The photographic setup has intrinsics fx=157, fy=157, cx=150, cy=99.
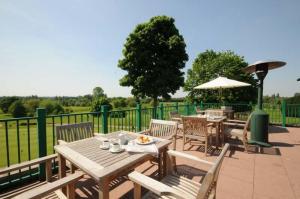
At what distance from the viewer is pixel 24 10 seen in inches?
196

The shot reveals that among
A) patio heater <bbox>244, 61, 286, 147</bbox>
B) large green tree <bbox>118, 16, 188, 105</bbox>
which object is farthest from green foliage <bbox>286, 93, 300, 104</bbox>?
patio heater <bbox>244, 61, 286, 147</bbox>

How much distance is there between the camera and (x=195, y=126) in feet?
14.8

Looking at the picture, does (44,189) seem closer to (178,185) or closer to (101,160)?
(101,160)

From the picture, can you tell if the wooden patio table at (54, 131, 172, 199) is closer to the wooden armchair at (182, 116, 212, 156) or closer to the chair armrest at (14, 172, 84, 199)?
the chair armrest at (14, 172, 84, 199)

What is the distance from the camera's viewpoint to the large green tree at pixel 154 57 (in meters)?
13.1

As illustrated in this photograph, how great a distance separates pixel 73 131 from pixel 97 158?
4.91ft

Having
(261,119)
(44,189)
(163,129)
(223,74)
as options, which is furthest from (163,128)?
(223,74)

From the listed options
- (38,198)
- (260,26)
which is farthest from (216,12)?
(38,198)

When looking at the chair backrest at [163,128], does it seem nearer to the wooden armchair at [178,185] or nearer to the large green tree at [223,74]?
the wooden armchair at [178,185]

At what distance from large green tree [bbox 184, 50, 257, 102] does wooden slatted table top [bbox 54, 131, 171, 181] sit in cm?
1573

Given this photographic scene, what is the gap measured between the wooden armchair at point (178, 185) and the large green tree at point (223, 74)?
1549 cm

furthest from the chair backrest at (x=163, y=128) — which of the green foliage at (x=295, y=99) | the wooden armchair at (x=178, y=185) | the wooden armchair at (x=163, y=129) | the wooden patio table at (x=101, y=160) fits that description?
the green foliage at (x=295, y=99)

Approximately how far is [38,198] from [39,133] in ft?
6.68

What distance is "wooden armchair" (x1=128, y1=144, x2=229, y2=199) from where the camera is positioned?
120cm
